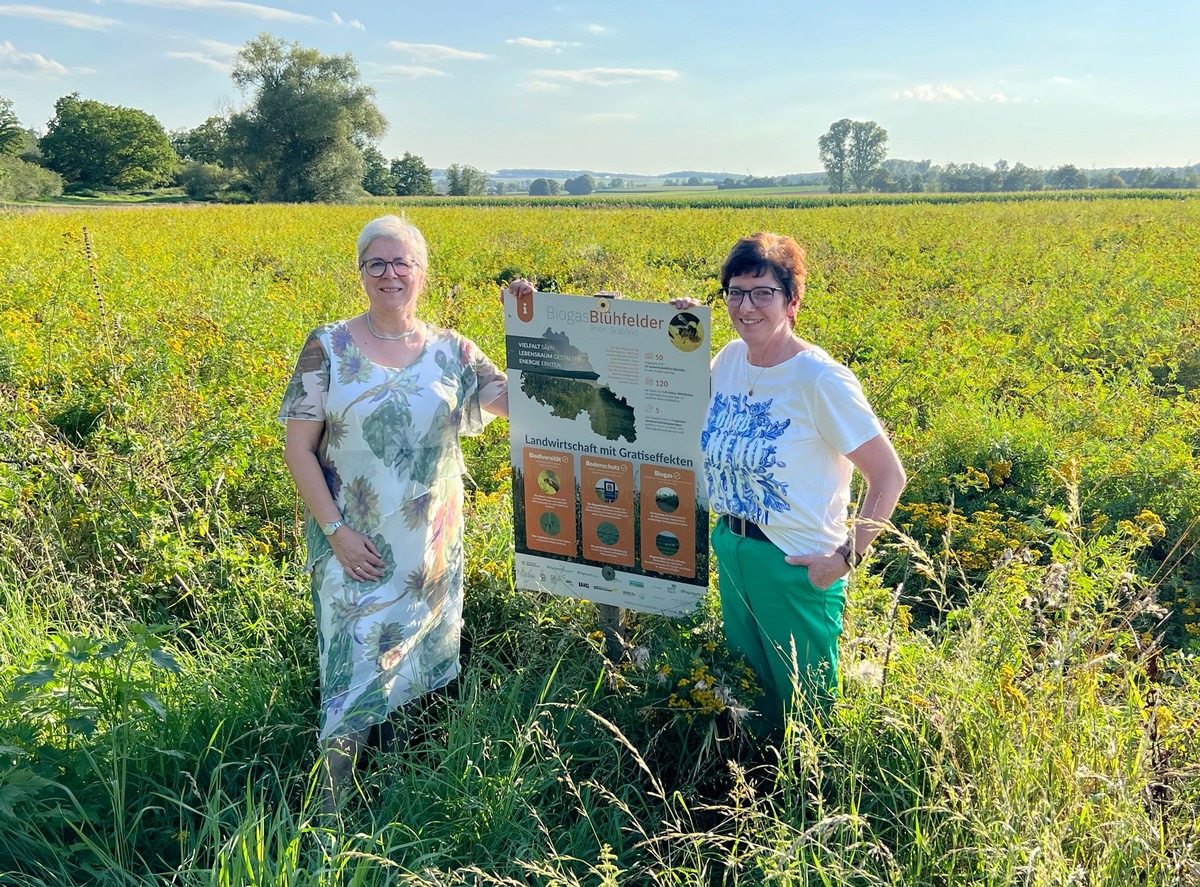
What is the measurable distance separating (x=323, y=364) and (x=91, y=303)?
22.2 feet

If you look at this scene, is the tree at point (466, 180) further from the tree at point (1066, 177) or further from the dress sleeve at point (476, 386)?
the dress sleeve at point (476, 386)

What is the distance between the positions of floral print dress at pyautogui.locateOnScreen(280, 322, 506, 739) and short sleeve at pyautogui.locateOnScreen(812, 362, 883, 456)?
1.28m

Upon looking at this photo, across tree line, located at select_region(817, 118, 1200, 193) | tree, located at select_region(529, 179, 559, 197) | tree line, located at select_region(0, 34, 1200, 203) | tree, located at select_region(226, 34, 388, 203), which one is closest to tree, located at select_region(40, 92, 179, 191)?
tree line, located at select_region(0, 34, 1200, 203)

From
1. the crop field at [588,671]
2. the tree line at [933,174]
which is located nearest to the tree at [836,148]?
the tree line at [933,174]

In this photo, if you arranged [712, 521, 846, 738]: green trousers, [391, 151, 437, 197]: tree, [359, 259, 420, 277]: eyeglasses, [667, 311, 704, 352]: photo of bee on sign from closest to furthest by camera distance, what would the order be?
[712, 521, 846, 738]: green trousers
[359, 259, 420, 277]: eyeglasses
[667, 311, 704, 352]: photo of bee on sign
[391, 151, 437, 197]: tree

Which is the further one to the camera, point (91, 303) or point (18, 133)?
point (18, 133)

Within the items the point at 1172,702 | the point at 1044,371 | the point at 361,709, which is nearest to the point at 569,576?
the point at 361,709

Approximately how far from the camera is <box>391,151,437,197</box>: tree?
2896 inches

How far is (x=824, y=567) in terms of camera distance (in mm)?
2533

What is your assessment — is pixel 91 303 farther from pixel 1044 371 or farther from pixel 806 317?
pixel 1044 371

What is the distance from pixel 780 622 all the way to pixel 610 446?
2.90 feet

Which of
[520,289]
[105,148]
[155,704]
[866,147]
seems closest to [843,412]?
[520,289]

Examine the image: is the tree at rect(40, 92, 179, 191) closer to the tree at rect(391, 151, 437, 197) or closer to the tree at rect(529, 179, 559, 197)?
the tree at rect(391, 151, 437, 197)

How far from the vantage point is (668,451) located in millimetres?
3012
